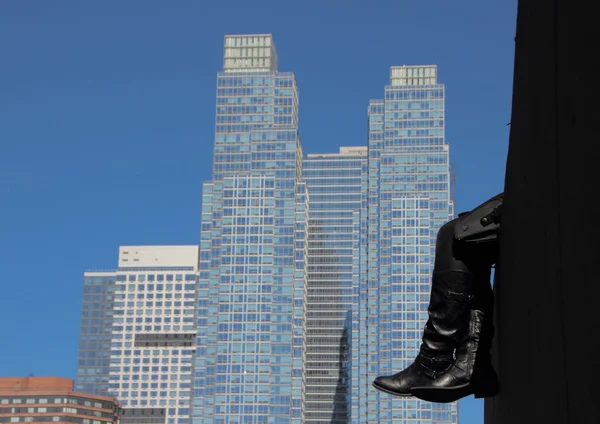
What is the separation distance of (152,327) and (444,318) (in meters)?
191

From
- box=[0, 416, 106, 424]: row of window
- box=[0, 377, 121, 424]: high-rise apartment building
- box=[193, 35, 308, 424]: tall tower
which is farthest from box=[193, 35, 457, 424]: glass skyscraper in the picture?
box=[0, 416, 106, 424]: row of window

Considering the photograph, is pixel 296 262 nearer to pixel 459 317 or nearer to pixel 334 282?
pixel 334 282

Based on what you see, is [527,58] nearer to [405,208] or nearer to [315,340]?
[405,208]

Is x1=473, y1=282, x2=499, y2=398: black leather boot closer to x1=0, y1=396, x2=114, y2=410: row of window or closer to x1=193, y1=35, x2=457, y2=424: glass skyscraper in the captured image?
x1=193, y1=35, x2=457, y2=424: glass skyscraper

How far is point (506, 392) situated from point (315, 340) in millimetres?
142676

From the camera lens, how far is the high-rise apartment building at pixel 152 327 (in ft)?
617

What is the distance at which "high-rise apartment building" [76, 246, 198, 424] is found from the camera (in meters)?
188

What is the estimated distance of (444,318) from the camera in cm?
356

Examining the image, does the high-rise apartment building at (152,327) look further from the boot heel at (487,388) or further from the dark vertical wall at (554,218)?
the dark vertical wall at (554,218)

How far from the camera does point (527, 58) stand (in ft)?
8.96

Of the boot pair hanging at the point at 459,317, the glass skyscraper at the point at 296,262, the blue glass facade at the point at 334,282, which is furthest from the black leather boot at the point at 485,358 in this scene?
the blue glass facade at the point at 334,282

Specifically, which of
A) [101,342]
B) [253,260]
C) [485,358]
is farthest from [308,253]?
[485,358]

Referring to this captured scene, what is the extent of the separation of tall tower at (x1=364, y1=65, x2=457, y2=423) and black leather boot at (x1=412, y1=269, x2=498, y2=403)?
109570 mm

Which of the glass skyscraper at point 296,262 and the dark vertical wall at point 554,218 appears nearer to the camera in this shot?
the dark vertical wall at point 554,218
